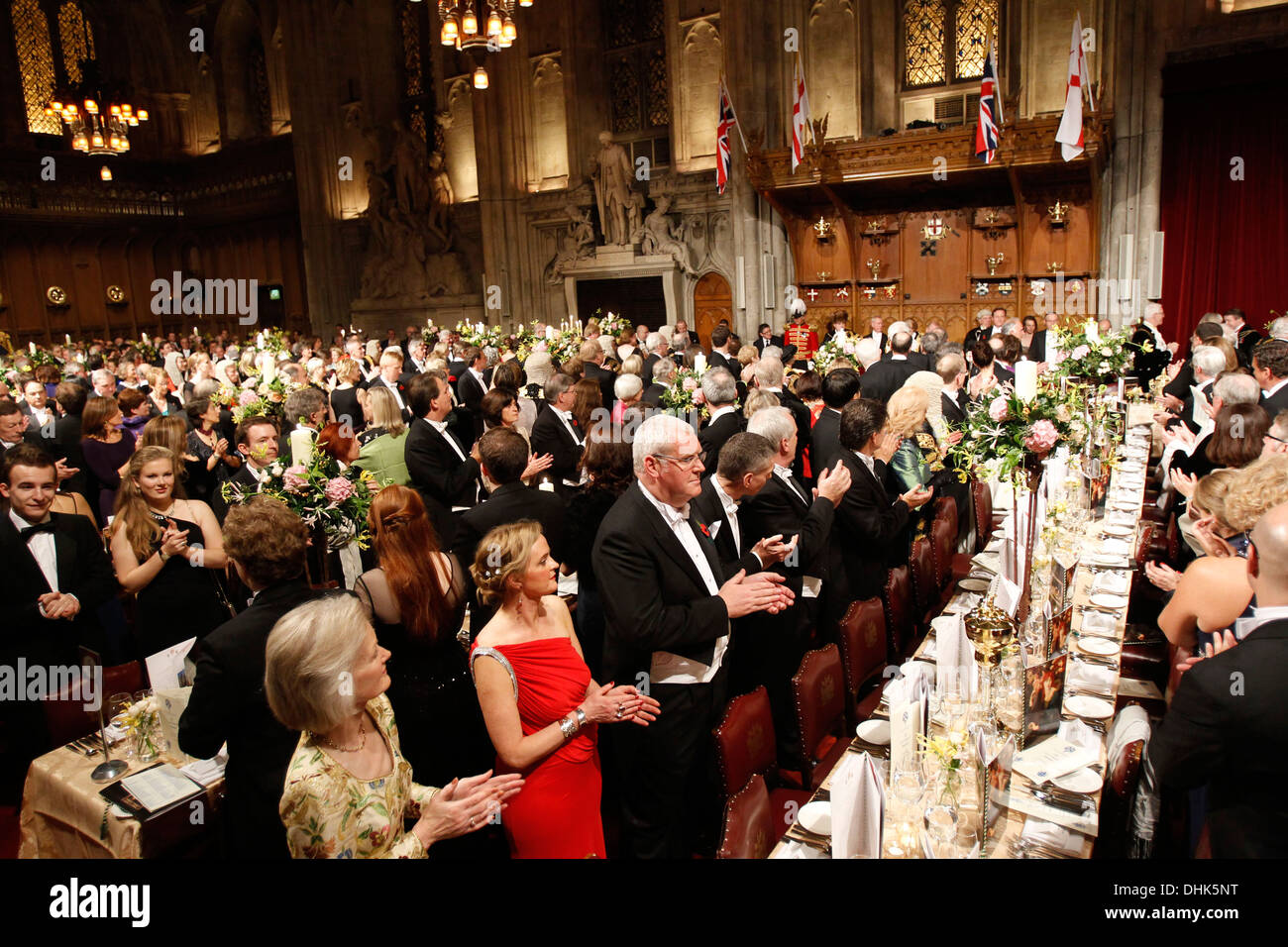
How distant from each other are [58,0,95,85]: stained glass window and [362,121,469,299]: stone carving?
843cm

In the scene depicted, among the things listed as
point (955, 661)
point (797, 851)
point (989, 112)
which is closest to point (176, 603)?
point (797, 851)

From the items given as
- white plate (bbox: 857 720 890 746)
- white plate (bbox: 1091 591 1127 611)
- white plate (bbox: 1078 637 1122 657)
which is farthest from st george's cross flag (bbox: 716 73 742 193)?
white plate (bbox: 857 720 890 746)

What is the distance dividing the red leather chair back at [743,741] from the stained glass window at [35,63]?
83.5ft

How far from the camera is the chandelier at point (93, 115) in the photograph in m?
16.2

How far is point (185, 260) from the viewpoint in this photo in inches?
946

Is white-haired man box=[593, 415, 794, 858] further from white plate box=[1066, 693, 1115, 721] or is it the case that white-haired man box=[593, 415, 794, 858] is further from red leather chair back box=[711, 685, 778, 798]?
white plate box=[1066, 693, 1115, 721]

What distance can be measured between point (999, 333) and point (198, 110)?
24006mm

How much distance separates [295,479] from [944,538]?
361 centimetres

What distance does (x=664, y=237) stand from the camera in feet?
50.3

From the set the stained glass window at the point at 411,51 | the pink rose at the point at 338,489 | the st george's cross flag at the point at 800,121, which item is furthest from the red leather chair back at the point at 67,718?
the stained glass window at the point at 411,51

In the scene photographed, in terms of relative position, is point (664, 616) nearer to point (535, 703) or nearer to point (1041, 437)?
point (535, 703)

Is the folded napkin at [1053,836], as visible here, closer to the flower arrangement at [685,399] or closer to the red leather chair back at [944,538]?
the red leather chair back at [944,538]

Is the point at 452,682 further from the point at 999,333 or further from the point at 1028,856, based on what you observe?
the point at 999,333
